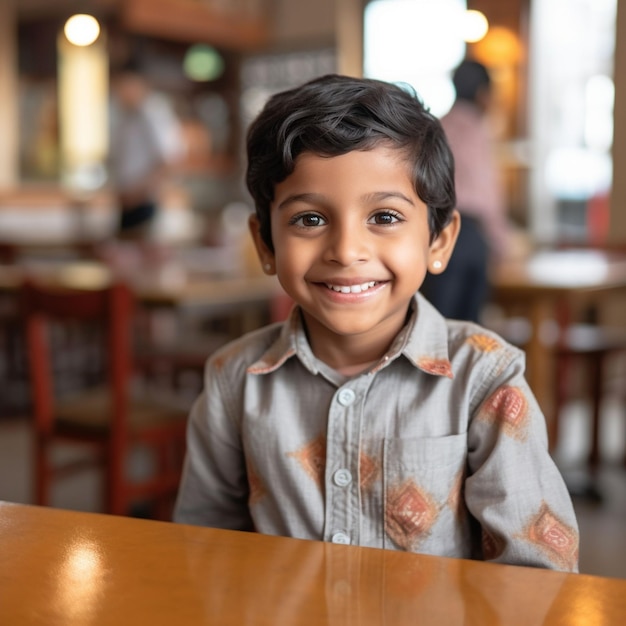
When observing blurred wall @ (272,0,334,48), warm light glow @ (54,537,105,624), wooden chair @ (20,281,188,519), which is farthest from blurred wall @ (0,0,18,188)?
warm light glow @ (54,537,105,624)

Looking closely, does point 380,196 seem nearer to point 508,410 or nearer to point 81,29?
point 508,410

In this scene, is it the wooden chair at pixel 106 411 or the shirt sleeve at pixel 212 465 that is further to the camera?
the wooden chair at pixel 106 411

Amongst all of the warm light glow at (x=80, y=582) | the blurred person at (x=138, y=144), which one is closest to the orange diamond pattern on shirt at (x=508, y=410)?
the warm light glow at (x=80, y=582)

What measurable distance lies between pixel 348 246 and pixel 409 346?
0.45ft

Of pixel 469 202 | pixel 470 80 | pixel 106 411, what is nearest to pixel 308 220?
pixel 106 411

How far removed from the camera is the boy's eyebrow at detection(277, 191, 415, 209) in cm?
89

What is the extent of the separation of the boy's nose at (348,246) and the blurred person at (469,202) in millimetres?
2009

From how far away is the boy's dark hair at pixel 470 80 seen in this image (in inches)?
115

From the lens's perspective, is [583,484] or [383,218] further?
[583,484]

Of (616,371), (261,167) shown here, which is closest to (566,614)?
(261,167)

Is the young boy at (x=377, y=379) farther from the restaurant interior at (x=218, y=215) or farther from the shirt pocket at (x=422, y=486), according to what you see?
the restaurant interior at (x=218, y=215)

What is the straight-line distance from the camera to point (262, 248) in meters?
1.07

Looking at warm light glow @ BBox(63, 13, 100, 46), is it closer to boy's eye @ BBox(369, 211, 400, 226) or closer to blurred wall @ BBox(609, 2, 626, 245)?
blurred wall @ BBox(609, 2, 626, 245)

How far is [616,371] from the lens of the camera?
5188 mm
